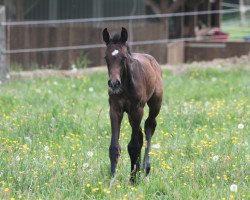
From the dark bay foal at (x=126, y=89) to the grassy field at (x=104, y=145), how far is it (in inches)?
10.8

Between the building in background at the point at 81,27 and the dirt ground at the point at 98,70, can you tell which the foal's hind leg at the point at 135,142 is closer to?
the dirt ground at the point at 98,70

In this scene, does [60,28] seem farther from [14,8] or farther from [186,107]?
[186,107]

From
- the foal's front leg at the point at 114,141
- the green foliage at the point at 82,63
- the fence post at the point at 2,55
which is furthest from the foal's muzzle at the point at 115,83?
the green foliage at the point at 82,63

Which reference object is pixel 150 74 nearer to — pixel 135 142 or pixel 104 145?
pixel 135 142

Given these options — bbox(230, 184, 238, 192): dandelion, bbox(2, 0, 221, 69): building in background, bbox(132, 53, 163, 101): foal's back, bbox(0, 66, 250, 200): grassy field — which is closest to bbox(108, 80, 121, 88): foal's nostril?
bbox(132, 53, 163, 101): foal's back

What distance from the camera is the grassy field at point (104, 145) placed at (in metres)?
6.26

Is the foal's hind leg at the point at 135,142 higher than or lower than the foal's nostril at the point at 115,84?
lower

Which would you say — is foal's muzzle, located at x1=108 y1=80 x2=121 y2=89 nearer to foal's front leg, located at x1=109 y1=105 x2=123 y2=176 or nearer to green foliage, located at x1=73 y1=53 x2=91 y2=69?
foal's front leg, located at x1=109 y1=105 x2=123 y2=176

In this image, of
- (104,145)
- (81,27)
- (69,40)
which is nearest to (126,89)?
(104,145)

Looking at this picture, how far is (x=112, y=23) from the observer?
21797 mm

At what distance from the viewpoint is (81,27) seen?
20.3 meters

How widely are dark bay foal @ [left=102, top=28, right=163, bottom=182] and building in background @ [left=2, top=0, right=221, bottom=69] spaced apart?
11406 mm

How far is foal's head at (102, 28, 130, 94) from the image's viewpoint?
6109 millimetres

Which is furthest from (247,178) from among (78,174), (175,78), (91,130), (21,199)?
(175,78)
